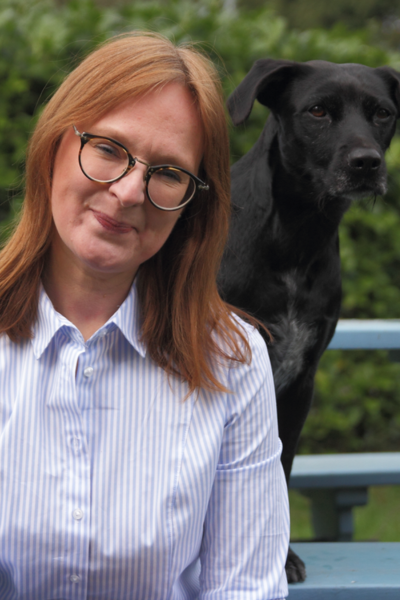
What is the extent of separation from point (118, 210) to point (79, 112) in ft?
0.74

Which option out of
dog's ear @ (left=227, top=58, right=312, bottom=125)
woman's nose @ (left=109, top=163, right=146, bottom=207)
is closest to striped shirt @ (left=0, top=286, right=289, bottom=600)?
woman's nose @ (left=109, top=163, right=146, bottom=207)

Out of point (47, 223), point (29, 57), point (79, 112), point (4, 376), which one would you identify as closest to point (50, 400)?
point (4, 376)

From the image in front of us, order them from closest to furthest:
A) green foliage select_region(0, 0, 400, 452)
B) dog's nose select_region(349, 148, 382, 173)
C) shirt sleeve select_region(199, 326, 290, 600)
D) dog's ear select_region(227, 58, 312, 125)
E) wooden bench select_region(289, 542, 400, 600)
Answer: shirt sleeve select_region(199, 326, 290, 600) < dog's nose select_region(349, 148, 382, 173) < dog's ear select_region(227, 58, 312, 125) < wooden bench select_region(289, 542, 400, 600) < green foliage select_region(0, 0, 400, 452)

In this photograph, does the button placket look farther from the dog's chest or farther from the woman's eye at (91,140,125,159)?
the dog's chest

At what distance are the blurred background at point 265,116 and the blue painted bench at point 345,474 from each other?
0.95 meters

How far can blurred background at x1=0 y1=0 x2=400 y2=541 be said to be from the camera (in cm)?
384

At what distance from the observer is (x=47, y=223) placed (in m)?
1.67

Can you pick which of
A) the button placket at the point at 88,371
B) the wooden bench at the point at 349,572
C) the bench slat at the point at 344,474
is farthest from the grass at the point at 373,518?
the button placket at the point at 88,371

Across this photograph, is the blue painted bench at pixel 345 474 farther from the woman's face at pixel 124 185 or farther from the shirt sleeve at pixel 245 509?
the woman's face at pixel 124 185

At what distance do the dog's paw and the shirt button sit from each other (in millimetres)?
879

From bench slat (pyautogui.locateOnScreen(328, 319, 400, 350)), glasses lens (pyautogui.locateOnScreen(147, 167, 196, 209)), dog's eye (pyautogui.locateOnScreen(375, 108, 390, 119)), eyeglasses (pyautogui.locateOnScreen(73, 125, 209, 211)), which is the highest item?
dog's eye (pyautogui.locateOnScreen(375, 108, 390, 119))

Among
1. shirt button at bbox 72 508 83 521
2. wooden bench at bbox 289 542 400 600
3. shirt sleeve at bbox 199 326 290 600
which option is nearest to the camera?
shirt button at bbox 72 508 83 521

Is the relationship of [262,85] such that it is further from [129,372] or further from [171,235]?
[129,372]

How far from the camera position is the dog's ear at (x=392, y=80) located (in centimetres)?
204
